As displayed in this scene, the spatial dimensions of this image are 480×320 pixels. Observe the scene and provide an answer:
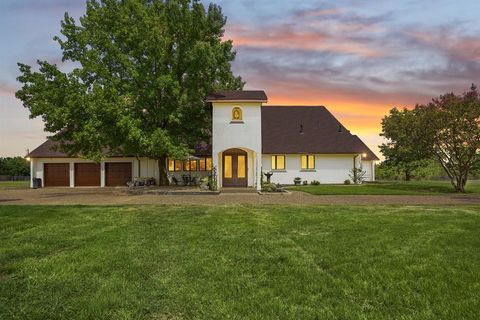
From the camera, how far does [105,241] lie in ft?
27.5

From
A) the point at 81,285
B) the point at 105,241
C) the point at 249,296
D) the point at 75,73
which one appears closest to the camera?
the point at 249,296

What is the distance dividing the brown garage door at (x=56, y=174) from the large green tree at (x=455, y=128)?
29.9m

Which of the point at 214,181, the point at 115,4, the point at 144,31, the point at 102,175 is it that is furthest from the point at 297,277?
the point at 102,175

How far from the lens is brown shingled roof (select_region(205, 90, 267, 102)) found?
25.3 meters

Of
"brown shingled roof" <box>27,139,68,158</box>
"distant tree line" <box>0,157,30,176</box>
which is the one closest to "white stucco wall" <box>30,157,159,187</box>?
"brown shingled roof" <box>27,139,68,158</box>

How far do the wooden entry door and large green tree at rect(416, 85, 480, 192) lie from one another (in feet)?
40.3

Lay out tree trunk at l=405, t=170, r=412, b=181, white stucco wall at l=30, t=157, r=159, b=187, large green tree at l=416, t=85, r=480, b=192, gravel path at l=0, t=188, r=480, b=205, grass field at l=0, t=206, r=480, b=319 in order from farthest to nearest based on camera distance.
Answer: tree trunk at l=405, t=170, r=412, b=181 → white stucco wall at l=30, t=157, r=159, b=187 → large green tree at l=416, t=85, r=480, b=192 → gravel path at l=0, t=188, r=480, b=205 → grass field at l=0, t=206, r=480, b=319

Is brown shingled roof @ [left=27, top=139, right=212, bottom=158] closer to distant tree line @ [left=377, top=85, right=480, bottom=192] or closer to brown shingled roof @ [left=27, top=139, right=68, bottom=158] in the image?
brown shingled roof @ [left=27, top=139, right=68, bottom=158]

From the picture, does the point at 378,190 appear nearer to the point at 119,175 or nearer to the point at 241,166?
the point at 241,166

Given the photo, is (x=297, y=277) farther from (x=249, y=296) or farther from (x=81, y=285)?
(x=81, y=285)

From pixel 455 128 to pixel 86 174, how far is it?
98.8 feet

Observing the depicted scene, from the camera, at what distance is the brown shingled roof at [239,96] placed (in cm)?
2534

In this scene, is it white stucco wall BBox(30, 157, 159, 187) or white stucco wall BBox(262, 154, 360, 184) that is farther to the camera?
white stucco wall BBox(30, 157, 159, 187)

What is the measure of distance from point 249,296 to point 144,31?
22.3m
